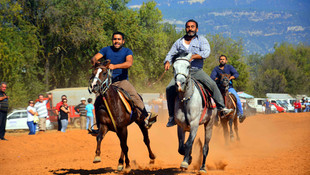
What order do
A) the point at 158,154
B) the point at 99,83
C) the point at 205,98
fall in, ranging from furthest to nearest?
1. the point at 158,154
2. the point at 205,98
3. the point at 99,83

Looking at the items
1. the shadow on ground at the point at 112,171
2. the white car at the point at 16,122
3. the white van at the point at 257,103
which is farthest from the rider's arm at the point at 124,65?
the white van at the point at 257,103

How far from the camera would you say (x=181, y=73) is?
8.52 metres

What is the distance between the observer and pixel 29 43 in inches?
1544

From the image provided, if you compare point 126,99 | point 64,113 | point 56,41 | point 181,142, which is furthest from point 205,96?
point 56,41

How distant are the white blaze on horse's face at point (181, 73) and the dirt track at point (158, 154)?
2257 millimetres

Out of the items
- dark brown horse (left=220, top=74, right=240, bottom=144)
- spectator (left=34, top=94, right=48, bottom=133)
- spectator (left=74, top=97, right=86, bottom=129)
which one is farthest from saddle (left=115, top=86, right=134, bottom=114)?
spectator (left=74, top=97, right=86, bottom=129)

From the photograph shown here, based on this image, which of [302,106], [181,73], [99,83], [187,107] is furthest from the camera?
[302,106]

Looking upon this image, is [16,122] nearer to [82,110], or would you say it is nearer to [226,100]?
[82,110]

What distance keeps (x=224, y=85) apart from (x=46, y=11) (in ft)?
104

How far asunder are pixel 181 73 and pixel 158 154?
5.35m

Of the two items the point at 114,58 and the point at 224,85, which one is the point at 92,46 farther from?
the point at 114,58

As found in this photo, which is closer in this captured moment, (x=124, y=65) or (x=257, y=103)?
(x=124, y=65)

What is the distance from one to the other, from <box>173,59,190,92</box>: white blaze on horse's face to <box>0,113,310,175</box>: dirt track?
2257mm

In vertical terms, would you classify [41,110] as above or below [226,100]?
below
